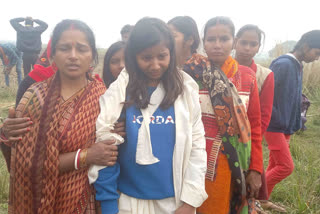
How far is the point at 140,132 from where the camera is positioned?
4.11ft

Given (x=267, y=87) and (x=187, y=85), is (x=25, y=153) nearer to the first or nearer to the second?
(x=187, y=85)

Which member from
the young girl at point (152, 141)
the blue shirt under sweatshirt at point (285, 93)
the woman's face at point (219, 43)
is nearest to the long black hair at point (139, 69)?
the young girl at point (152, 141)

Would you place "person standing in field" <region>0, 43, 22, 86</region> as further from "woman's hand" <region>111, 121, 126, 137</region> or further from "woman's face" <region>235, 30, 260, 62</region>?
"woman's hand" <region>111, 121, 126, 137</region>

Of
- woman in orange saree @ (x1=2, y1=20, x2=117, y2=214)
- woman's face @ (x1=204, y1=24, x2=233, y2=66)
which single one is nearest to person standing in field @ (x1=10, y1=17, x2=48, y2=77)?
woman in orange saree @ (x1=2, y1=20, x2=117, y2=214)

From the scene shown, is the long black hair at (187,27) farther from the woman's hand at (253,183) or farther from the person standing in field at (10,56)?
the person standing in field at (10,56)

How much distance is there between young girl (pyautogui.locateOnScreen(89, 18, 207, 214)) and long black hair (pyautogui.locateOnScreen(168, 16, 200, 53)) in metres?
0.47

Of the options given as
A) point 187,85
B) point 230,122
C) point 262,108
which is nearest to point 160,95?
point 187,85

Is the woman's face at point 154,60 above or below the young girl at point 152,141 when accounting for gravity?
above

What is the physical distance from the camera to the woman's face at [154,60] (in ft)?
4.31

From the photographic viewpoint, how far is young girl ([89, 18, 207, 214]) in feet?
4.11

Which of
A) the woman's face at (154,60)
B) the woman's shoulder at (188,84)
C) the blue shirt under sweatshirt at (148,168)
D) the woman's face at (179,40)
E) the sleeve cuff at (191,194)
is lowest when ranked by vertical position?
the sleeve cuff at (191,194)

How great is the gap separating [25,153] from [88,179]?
1.12 ft

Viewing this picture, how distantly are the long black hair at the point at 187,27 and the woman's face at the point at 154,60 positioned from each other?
515 mm

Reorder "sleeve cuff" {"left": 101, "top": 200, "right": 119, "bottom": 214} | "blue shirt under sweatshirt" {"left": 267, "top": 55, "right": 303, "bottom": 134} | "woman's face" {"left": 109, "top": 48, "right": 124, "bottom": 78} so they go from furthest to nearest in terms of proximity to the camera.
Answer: "blue shirt under sweatshirt" {"left": 267, "top": 55, "right": 303, "bottom": 134}, "woman's face" {"left": 109, "top": 48, "right": 124, "bottom": 78}, "sleeve cuff" {"left": 101, "top": 200, "right": 119, "bottom": 214}
